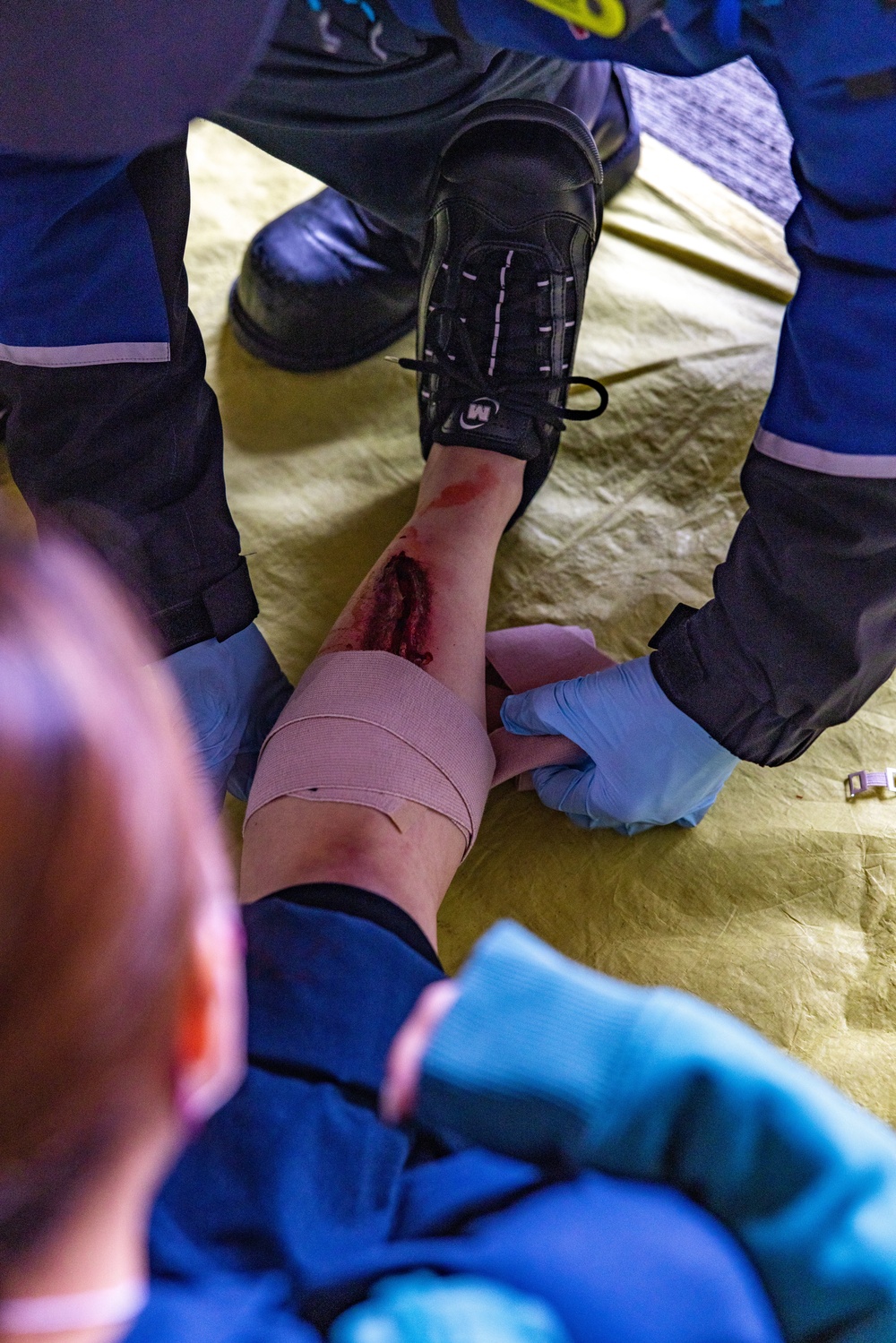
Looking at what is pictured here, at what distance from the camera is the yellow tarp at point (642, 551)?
0.86m

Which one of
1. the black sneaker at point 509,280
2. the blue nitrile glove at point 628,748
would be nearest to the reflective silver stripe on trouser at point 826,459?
the blue nitrile glove at point 628,748

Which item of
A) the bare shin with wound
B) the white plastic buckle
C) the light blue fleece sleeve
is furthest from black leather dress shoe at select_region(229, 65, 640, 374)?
the light blue fleece sleeve

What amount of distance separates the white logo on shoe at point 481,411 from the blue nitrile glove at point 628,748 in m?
0.30

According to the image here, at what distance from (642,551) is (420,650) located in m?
0.34

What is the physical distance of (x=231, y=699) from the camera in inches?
36.6

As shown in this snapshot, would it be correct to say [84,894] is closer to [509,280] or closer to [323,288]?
[509,280]

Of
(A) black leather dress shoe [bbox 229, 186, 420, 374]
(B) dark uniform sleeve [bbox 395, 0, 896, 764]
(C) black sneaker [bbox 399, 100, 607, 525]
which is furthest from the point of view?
(A) black leather dress shoe [bbox 229, 186, 420, 374]

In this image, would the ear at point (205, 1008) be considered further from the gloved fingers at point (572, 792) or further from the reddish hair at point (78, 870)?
the gloved fingers at point (572, 792)

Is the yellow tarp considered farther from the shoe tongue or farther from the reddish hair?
the reddish hair

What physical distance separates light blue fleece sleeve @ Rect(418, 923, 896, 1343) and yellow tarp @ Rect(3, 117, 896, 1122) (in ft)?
1.39

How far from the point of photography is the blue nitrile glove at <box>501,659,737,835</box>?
0.86 metres

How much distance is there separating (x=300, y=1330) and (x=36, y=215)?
782 millimetres

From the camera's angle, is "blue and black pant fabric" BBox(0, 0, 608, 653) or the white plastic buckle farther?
the white plastic buckle

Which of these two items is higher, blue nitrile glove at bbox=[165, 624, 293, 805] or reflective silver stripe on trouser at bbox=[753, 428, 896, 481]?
reflective silver stripe on trouser at bbox=[753, 428, 896, 481]
